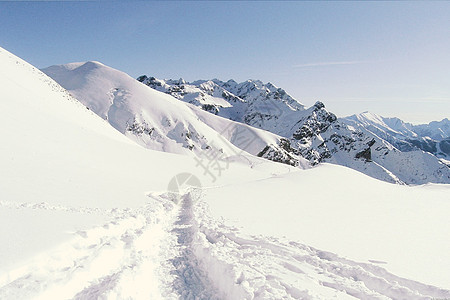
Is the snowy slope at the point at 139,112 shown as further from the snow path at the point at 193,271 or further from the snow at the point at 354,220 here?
the snow path at the point at 193,271

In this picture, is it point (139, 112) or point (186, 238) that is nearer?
point (186, 238)

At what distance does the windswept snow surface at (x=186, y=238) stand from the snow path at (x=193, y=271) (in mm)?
34

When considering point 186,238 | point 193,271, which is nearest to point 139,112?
point 186,238

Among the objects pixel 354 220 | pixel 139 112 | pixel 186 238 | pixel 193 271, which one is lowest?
pixel 193 271

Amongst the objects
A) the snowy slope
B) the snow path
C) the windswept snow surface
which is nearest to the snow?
the windswept snow surface

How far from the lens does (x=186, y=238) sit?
9.95 metres

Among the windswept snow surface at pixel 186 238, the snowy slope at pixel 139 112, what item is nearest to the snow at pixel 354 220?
the windswept snow surface at pixel 186 238

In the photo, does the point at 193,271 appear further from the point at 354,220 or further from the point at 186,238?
the point at 354,220

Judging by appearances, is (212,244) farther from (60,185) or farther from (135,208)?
(60,185)

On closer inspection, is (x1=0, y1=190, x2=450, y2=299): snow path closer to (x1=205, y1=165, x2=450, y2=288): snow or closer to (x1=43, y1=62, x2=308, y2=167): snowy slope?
(x1=205, y1=165, x2=450, y2=288): snow

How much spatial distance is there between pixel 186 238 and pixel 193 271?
8.56 ft

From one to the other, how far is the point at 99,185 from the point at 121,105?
75042 mm

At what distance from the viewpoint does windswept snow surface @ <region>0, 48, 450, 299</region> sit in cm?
600

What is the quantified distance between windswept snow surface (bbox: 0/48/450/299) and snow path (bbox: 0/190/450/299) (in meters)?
0.03
